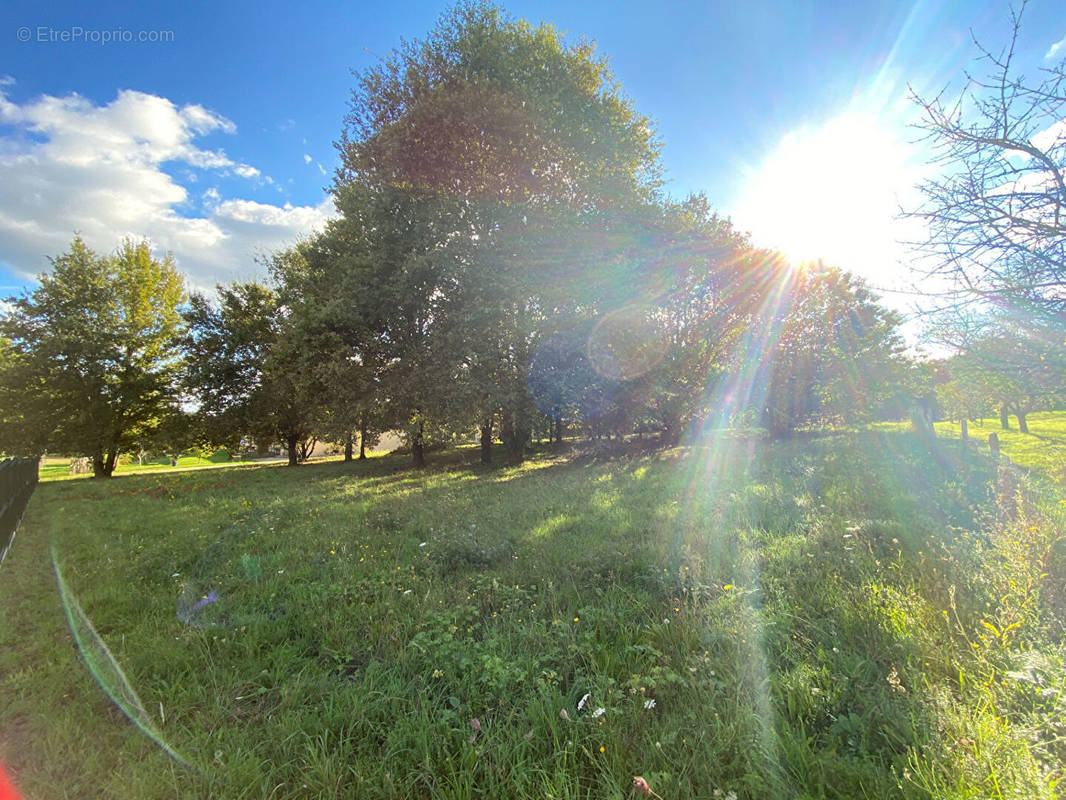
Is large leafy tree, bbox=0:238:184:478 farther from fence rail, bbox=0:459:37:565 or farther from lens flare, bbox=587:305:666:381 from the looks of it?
lens flare, bbox=587:305:666:381

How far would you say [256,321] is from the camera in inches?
1154

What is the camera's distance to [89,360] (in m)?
24.0

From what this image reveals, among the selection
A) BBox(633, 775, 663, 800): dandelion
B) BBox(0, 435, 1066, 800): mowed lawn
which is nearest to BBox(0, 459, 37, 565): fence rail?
BBox(0, 435, 1066, 800): mowed lawn

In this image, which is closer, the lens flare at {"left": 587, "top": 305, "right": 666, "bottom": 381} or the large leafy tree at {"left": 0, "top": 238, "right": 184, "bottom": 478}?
the lens flare at {"left": 587, "top": 305, "right": 666, "bottom": 381}

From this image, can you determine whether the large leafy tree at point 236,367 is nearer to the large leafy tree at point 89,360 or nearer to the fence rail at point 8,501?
the large leafy tree at point 89,360

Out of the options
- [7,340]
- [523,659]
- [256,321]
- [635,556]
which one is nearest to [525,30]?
[635,556]

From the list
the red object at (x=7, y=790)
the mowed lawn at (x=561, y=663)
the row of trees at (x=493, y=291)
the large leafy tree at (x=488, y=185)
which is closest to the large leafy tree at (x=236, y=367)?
the row of trees at (x=493, y=291)

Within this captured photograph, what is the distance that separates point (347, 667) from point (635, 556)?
11.2ft

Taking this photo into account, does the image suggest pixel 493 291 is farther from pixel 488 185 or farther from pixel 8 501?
pixel 8 501

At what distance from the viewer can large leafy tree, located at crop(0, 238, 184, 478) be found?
75.4 ft

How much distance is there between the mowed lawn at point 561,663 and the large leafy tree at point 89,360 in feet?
78.4

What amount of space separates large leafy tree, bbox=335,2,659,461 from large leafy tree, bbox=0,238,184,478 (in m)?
17.9

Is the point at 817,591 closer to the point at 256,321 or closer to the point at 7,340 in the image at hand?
the point at 256,321

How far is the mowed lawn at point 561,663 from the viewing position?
2207 mm
